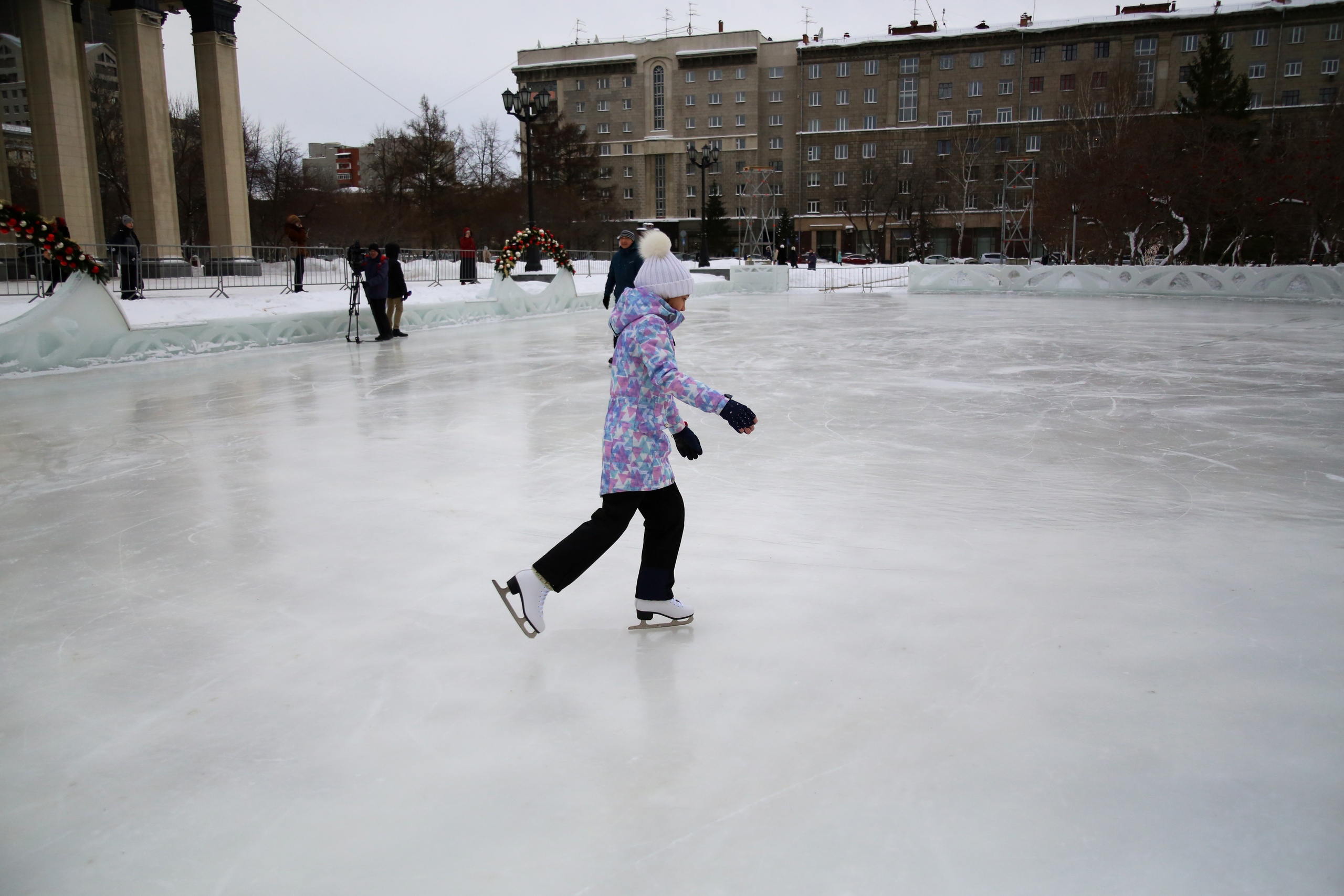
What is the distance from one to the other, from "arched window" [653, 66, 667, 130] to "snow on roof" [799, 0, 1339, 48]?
11.6 meters

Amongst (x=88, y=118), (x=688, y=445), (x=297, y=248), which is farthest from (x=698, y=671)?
(x=88, y=118)

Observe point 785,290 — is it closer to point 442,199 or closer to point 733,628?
point 442,199

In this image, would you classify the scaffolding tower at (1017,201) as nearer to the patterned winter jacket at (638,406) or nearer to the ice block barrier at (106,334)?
the ice block barrier at (106,334)

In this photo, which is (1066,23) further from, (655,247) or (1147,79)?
(655,247)

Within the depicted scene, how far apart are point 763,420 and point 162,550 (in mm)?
4644

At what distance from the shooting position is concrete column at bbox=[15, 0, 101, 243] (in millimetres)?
19344

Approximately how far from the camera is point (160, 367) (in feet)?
39.4

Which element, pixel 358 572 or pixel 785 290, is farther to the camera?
pixel 785 290

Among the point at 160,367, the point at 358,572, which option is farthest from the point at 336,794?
the point at 160,367

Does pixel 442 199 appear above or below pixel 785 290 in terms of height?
above

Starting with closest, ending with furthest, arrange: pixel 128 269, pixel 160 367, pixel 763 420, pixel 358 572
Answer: pixel 358 572
pixel 763 420
pixel 160 367
pixel 128 269

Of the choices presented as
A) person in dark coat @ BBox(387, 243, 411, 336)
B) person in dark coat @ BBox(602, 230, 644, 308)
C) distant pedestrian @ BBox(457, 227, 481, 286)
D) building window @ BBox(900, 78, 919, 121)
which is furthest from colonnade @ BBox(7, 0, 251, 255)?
building window @ BBox(900, 78, 919, 121)

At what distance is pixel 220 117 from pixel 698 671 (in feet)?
77.3

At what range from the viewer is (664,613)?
3588 millimetres
